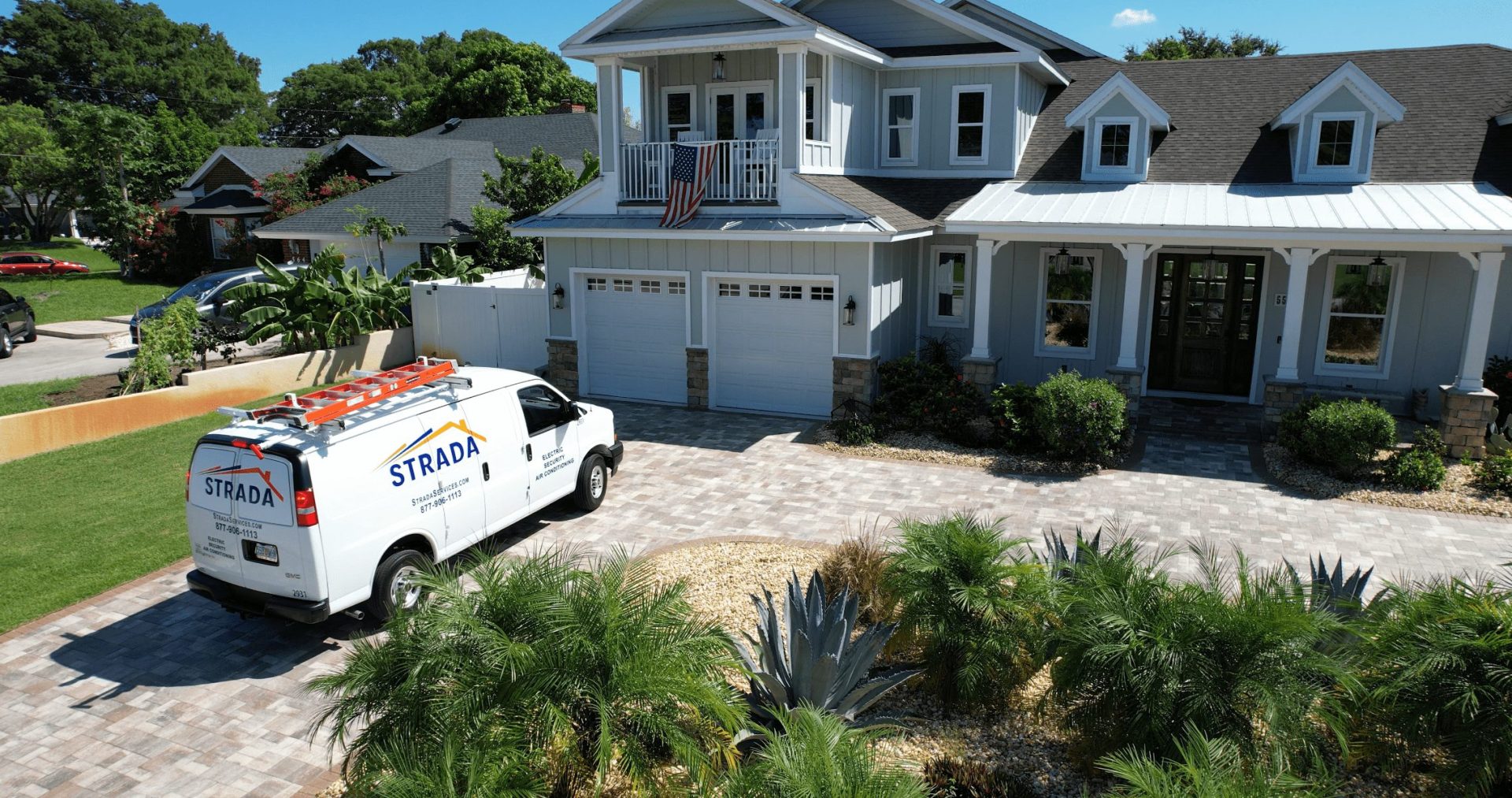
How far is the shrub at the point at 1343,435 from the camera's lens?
12000 millimetres

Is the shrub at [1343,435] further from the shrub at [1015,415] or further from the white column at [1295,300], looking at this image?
the shrub at [1015,415]

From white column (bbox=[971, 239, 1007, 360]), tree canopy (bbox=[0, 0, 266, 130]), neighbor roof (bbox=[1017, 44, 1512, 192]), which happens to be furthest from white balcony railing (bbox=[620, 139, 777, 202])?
tree canopy (bbox=[0, 0, 266, 130])

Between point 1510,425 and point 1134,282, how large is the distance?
210 inches

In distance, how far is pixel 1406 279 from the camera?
14.9 metres

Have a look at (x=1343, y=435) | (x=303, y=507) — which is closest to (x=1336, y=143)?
(x=1343, y=435)

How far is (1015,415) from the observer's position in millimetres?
13727

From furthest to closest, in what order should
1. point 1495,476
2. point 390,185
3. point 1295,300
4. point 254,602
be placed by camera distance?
1. point 390,185
2. point 1295,300
3. point 1495,476
4. point 254,602

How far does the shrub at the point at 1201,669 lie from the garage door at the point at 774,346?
9904mm

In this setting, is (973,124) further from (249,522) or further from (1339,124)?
(249,522)

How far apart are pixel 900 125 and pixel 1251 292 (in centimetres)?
698

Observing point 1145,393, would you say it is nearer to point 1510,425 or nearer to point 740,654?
point 1510,425

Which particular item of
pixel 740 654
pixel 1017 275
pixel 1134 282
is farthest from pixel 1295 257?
pixel 740 654

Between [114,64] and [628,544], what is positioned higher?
[114,64]

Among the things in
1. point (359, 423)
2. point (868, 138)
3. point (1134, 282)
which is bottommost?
point (359, 423)
